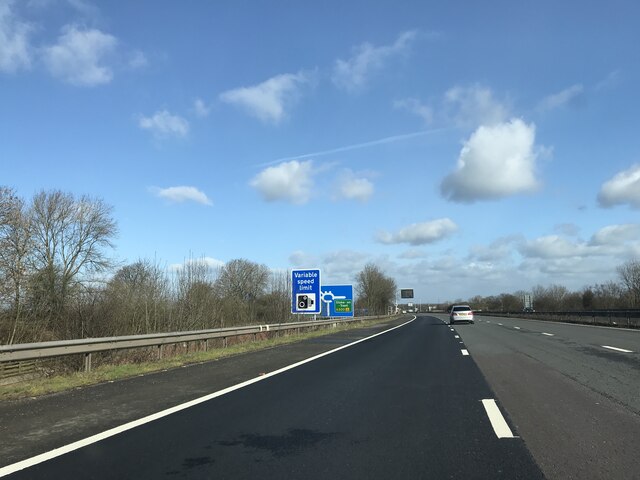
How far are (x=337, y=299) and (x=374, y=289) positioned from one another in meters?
64.2

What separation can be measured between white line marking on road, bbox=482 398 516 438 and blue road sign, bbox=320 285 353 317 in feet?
127

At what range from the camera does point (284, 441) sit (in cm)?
658

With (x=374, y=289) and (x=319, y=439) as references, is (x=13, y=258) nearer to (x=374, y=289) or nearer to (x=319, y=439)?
(x=319, y=439)

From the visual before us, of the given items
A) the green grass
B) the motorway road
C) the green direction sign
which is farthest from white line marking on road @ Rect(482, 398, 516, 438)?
the green direction sign

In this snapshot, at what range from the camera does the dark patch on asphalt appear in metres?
6.19

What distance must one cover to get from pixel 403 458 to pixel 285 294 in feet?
119

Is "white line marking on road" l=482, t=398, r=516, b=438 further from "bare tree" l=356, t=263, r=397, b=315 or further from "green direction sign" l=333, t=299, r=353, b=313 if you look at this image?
"bare tree" l=356, t=263, r=397, b=315

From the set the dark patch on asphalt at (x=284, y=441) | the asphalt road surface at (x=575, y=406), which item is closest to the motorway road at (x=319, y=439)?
the dark patch on asphalt at (x=284, y=441)

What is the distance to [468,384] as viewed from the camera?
1120cm

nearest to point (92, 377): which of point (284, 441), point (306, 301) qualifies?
point (284, 441)

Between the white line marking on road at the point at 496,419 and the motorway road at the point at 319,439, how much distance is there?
21 millimetres

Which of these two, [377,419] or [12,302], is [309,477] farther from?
[12,302]

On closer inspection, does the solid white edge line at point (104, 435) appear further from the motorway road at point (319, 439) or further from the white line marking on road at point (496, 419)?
the white line marking on road at point (496, 419)

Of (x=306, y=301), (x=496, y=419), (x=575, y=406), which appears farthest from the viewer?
(x=306, y=301)
